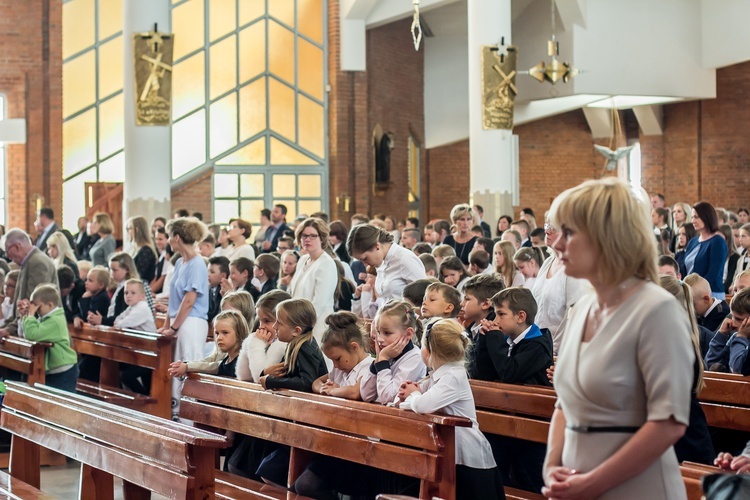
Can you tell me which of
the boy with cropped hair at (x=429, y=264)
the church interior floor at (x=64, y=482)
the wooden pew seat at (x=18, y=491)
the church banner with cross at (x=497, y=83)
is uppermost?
the church banner with cross at (x=497, y=83)

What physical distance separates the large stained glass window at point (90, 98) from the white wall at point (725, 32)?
10.7 m

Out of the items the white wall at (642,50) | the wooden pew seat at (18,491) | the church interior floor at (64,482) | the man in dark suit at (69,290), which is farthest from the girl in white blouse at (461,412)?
the white wall at (642,50)

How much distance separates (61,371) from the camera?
7.97 m

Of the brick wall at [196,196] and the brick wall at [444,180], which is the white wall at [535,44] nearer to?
the brick wall at [444,180]

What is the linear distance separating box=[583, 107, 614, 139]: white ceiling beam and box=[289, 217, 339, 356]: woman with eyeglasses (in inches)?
680

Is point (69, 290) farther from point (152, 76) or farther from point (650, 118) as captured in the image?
point (650, 118)

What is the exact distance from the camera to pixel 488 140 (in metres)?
18.0

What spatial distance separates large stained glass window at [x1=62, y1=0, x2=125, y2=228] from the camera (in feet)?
67.0

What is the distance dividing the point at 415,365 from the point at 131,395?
3610mm

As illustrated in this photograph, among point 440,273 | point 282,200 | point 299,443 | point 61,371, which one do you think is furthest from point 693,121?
point 299,443

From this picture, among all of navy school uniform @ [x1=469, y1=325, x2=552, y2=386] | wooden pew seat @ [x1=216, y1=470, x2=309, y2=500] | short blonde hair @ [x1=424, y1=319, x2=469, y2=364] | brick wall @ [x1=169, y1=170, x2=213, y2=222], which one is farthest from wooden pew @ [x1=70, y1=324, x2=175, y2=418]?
brick wall @ [x1=169, y1=170, x2=213, y2=222]

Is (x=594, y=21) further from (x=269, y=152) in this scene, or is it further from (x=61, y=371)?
(x=61, y=371)

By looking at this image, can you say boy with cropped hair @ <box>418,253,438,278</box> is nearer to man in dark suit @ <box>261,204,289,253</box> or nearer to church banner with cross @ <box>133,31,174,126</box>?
man in dark suit @ <box>261,204,289,253</box>

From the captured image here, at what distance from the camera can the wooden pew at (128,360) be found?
8.09 metres
